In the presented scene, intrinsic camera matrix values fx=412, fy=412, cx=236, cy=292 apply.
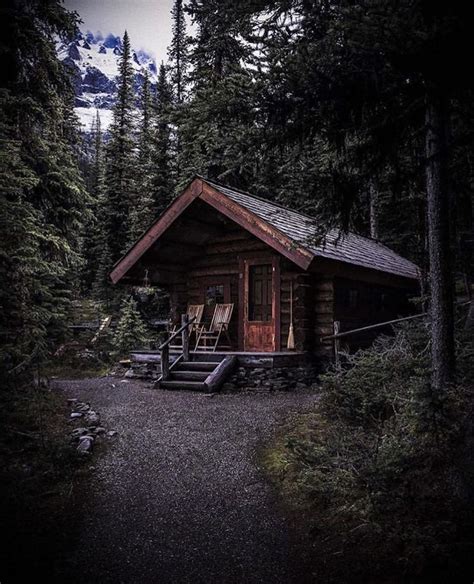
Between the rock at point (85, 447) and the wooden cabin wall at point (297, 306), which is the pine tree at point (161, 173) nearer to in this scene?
the wooden cabin wall at point (297, 306)

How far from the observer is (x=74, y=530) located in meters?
3.55

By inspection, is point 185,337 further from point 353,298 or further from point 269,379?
point 353,298

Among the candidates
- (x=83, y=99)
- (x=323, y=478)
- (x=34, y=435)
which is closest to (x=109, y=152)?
(x=34, y=435)

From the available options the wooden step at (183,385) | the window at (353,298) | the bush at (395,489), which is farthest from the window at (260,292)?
the bush at (395,489)

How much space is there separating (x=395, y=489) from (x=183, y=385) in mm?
7098

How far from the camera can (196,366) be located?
10.7 meters

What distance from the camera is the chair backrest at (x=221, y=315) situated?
12484 millimetres

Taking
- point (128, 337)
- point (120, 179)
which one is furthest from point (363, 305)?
point (120, 179)

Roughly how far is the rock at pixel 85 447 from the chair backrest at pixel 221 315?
23.0 ft

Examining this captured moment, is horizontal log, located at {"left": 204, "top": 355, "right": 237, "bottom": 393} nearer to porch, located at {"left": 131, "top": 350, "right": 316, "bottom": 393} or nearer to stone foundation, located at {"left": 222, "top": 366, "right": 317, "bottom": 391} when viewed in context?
porch, located at {"left": 131, "top": 350, "right": 316, "bottom": 393}

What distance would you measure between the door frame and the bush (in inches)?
252

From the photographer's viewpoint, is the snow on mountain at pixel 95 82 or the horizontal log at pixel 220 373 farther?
the snow on mountain at pixel 95 82

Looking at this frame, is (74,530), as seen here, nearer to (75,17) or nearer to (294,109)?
(294,109)

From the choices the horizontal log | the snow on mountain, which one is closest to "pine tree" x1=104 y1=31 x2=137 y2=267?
the horizontal log
